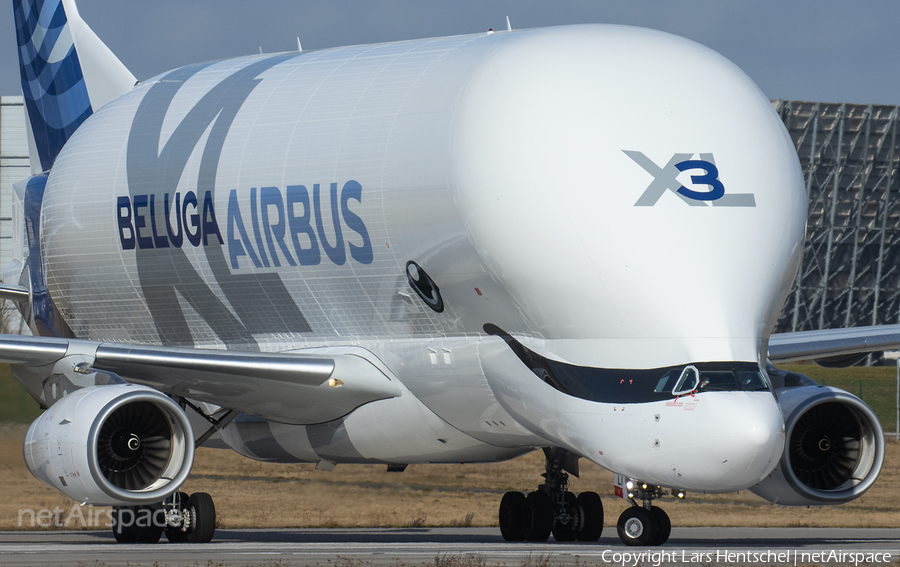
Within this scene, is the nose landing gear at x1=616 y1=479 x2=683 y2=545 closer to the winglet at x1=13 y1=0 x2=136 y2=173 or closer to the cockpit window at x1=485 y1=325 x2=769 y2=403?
the cockpit window at x1=485 y1=325 x2=769 y2=403

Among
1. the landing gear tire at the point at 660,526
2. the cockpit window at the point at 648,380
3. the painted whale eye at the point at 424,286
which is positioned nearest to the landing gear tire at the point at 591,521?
the landing gear tire at the point at 660,526

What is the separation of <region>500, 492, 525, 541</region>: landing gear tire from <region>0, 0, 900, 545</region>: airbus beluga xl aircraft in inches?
1.4

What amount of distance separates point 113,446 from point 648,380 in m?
6.44

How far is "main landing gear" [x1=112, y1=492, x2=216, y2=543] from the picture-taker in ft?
59.2

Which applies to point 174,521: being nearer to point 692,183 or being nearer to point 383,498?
point 383,498

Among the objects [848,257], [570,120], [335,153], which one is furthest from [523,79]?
[848,257]

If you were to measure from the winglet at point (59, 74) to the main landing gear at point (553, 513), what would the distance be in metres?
9.43

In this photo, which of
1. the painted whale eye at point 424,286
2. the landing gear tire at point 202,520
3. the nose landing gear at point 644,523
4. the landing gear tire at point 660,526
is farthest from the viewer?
the landing gear tire at point 202,520

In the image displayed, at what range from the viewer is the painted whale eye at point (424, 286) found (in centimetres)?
1547

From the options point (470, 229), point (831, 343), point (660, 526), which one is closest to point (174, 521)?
point (470, 229)

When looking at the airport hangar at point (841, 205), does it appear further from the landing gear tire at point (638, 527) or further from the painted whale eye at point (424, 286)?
the landing gear tire at point (638, 527)

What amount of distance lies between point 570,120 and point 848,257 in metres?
54.6

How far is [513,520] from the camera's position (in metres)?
18.7

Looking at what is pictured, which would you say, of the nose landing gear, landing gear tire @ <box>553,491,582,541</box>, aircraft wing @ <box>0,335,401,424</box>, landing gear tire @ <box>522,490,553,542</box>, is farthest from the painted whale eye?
landing gear tire @ <box>553,491,582,541</box>
